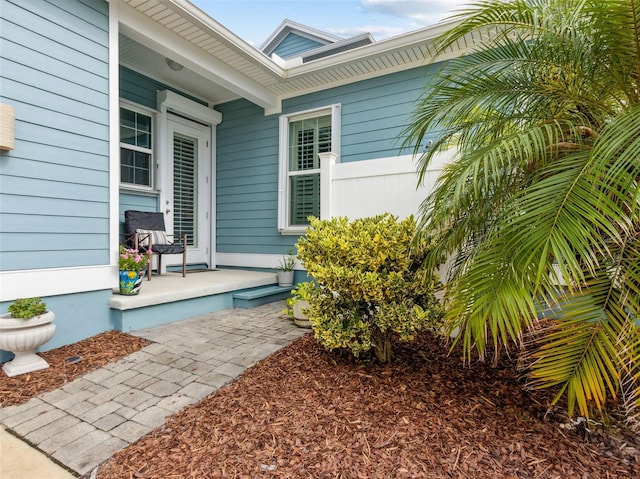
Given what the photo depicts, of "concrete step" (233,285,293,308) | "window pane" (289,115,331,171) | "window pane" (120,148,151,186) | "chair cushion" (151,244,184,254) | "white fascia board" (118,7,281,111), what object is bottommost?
"concrete step" (233,285,293,308)

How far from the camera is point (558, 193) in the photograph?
126 cm

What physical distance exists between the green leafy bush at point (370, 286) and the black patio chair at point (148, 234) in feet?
8.72

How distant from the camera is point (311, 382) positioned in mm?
2107

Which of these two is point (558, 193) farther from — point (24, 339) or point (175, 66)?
point (175, 66)

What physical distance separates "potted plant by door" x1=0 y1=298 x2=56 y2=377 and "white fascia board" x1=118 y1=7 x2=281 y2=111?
2.69 m

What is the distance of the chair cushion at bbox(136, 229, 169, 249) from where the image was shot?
425 centimetres

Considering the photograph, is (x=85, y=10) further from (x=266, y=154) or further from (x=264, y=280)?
(x=264, y=280)

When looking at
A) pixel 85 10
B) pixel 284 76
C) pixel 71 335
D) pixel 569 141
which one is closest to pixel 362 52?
pixel 284 76

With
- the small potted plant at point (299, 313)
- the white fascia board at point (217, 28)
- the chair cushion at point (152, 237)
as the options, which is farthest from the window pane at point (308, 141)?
the small potted plant at point (299, 313)

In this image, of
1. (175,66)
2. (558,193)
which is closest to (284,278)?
(175,66)

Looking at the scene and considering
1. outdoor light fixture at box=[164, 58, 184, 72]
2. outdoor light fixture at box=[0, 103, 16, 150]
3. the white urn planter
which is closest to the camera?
the white urn planter

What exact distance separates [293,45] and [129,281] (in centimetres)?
781

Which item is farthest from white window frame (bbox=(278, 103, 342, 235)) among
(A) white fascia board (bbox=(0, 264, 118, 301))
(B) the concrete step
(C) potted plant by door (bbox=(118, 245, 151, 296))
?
(A) white fascia board (bbox=(0, 264, 118, 301))

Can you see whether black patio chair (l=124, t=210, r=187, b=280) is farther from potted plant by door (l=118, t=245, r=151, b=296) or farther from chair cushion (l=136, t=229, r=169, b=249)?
potted plant by door (l=118, t=245, r=151, b=296)
